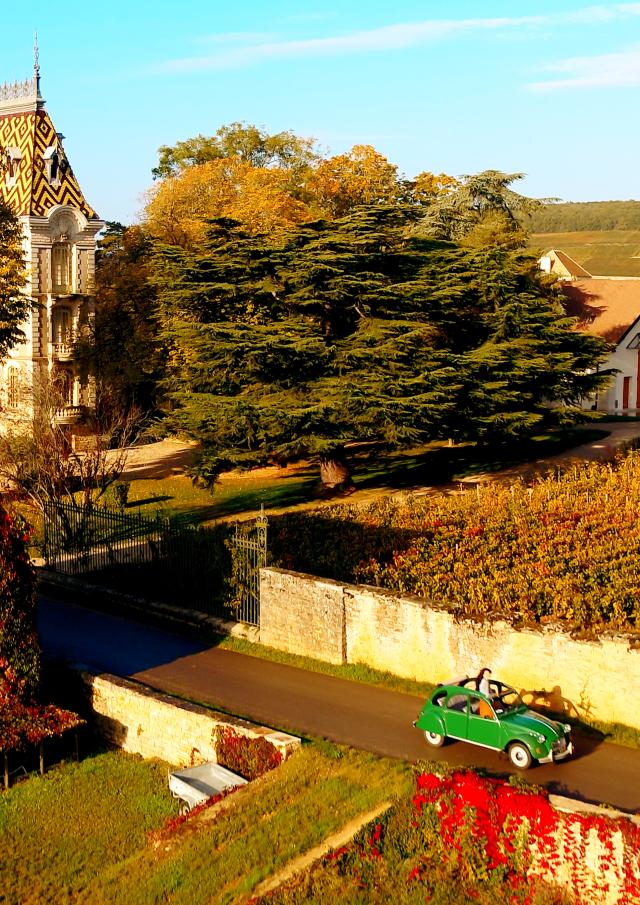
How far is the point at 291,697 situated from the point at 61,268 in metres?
36.8

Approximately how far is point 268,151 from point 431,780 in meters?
55.1

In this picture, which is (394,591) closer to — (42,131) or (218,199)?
(218,199)

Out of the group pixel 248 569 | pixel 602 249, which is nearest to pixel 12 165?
pixel 248 569

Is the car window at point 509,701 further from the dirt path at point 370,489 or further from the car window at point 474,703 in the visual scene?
the dirt path at point 370,489

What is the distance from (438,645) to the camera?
1834cm

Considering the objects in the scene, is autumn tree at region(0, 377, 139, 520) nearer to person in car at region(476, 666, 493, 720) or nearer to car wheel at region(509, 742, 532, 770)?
person in car at region(476, 666, 493, 720)

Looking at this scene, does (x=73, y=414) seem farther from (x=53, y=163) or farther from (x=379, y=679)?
(x=379, y=679)

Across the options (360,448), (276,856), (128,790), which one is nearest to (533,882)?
(276,856)

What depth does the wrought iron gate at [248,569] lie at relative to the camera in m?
21.8

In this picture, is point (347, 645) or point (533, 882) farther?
point (347, 645)

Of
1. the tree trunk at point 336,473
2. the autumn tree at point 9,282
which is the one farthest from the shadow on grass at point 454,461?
the autumn tree at point 9,282

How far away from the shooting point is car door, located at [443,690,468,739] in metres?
15.5

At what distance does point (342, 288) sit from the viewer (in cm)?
3219

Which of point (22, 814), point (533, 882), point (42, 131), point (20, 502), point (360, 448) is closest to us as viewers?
point (533, 882)
